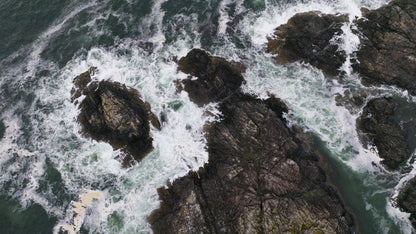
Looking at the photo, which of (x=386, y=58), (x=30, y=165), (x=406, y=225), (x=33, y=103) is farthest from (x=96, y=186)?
(x=386, y=58)

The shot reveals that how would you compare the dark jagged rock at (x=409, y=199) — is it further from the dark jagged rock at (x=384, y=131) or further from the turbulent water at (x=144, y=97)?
the dark jagged rock at (x=384, y=131)

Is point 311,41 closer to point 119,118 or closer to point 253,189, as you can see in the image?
point 253,189

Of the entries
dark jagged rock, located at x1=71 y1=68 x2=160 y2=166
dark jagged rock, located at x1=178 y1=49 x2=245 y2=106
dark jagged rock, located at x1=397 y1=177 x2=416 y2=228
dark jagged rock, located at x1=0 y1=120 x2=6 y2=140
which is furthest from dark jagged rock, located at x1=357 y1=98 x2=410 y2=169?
dark jagged rock, located at x1=0 y1=120 x2=6 y2=140

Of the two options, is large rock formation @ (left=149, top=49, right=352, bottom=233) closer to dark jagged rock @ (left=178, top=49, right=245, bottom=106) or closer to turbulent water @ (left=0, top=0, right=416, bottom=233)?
turbulent water @ (left=0, top=0, right=416, bottom=233)

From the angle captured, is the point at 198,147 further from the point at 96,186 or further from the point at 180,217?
the point at 96,186

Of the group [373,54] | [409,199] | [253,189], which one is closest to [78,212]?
[253,189]

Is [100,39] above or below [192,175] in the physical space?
above
